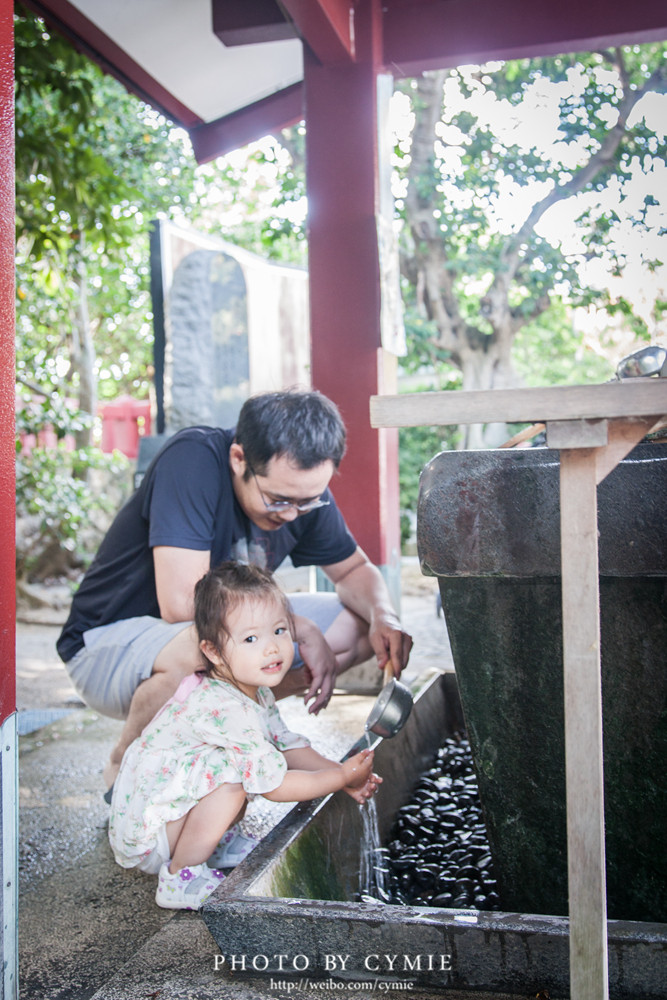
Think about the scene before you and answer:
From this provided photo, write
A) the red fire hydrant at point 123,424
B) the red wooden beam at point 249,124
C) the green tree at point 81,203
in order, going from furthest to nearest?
the red fire hydrant at point 123,424, the red wooden beam at point 249,124, the green tree at point 81,203

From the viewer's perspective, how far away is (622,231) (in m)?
5.96

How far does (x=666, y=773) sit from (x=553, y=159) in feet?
19.7

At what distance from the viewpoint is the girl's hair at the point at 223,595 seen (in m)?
1.88

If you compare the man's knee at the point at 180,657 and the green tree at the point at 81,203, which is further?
the green tree at the point at 81,203

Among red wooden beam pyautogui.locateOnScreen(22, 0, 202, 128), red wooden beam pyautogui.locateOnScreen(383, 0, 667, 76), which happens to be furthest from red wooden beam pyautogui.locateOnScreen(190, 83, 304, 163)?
red wooden beam pyautogui.locateOnScreen(383, 0, 667, 76)

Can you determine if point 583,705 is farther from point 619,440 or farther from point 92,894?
point 92,894

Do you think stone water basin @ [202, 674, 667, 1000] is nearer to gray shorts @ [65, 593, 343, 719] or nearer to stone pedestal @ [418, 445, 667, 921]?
stone pedestal @ [418, 445, 667, 921]

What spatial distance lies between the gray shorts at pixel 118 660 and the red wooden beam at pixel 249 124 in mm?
3341

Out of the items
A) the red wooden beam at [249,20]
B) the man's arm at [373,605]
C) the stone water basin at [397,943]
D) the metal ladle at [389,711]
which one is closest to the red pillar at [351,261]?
the red wooden beam at [249,20]

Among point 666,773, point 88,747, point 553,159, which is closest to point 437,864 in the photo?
point 666,773

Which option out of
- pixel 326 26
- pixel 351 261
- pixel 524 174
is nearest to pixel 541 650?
pixel 351 261

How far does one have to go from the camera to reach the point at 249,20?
3877 mm

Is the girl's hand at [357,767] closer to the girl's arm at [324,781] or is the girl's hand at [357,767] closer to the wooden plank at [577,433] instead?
the girl's arm at [324,781]

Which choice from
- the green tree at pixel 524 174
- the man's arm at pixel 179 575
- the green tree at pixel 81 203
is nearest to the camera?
the man's arm at pixel 179 575
